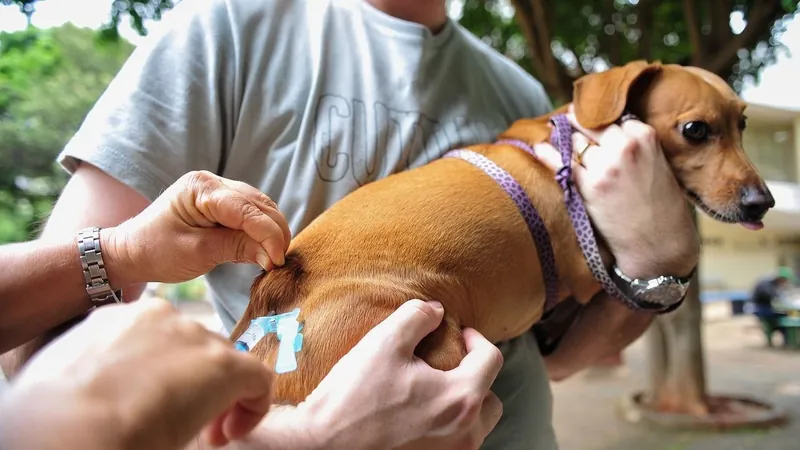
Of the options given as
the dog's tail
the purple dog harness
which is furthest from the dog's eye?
the dog's tail

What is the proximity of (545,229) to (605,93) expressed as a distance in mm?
343

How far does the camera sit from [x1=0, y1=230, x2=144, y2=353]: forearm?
2.24ft

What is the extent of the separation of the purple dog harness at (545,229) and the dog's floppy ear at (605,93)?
0.11 metres

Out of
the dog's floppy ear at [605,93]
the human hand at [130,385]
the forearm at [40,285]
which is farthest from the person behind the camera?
the dog's floppy ear at [605,93]

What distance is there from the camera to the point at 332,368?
2.31ft

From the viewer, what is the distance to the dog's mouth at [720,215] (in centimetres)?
116

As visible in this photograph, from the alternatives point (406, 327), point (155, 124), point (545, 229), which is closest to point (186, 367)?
point (406, 327)

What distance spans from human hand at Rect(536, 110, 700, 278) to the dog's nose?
4.8 inches

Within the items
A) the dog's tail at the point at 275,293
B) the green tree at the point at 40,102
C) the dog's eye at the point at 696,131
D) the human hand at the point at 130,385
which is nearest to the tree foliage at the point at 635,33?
the dog's eye at the point at 696,131

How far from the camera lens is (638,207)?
1067 millimetres

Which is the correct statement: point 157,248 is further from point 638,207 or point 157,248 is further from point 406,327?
point 638,207

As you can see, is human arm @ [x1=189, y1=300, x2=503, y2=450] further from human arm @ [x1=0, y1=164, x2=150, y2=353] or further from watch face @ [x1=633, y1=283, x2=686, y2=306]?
watch face @ [x1=633, y1=283, x2=686, y2=306]

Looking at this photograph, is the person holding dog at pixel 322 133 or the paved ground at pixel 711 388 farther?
the paved ground at pixel 711 388

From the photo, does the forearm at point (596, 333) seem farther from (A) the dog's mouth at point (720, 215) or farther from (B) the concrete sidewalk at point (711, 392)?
(B) the concrete sidewalk at point (711, 392)
